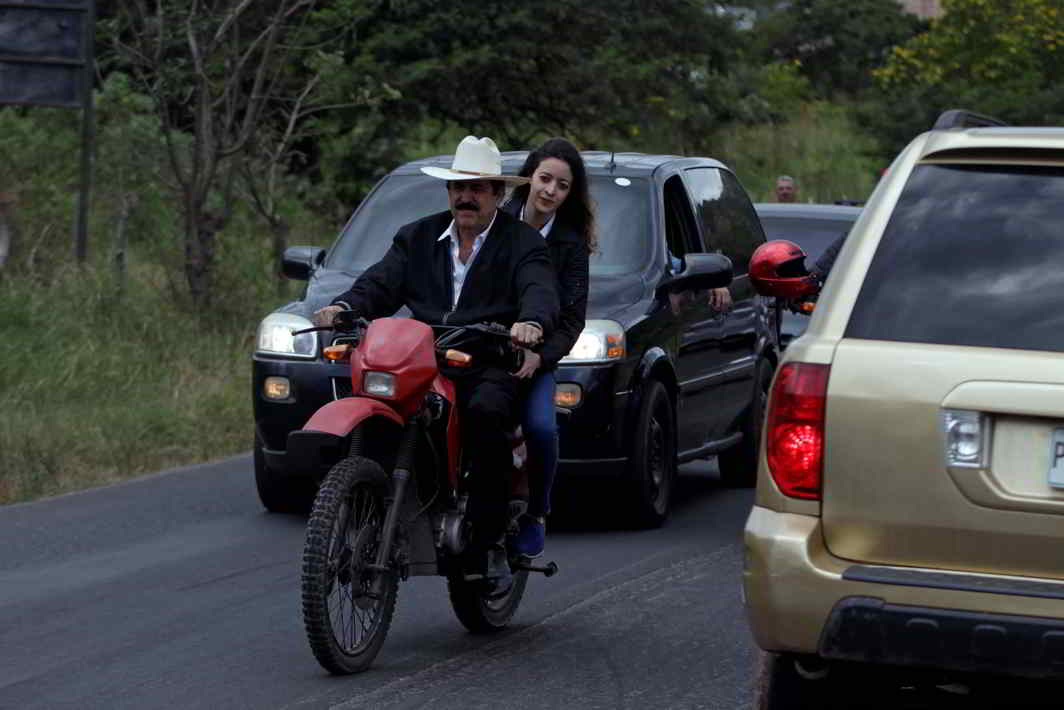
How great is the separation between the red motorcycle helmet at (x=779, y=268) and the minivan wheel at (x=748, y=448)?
5338 mm

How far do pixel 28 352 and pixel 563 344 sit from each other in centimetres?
813

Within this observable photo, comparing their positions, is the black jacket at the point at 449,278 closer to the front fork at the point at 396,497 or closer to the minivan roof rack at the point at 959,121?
the front fork at the point at 396,497

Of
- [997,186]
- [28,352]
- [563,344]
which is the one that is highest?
[997,186]

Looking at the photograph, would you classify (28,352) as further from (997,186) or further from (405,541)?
(997,186)

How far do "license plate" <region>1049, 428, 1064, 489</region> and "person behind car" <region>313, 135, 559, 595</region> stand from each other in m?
2.34

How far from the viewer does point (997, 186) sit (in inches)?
204

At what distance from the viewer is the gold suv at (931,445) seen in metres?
4.84

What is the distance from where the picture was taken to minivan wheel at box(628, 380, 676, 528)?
9.99 meters

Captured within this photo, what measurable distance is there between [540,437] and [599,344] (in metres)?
2.60

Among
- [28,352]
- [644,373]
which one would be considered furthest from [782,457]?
[28,352]

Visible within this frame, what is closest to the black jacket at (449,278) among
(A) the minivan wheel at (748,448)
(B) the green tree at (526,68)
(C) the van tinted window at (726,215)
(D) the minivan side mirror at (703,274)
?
(D) the minivan side mirror at (703,274)

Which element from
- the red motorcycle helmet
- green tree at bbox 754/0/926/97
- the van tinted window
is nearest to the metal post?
the van tinted window

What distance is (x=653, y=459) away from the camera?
1028 cm

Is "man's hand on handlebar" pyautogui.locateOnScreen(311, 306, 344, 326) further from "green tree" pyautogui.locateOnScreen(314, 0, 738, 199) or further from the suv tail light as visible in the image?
"green tree" pyautogui.locateOnScreen(314, 0, 738, 199)
